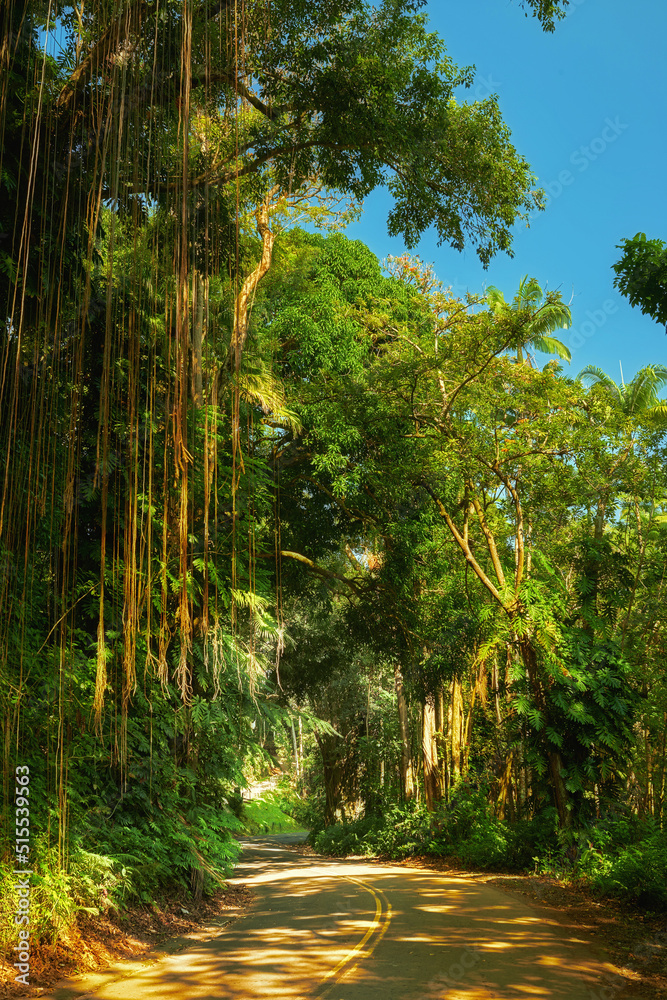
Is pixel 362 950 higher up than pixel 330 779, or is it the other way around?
pixel 362 950

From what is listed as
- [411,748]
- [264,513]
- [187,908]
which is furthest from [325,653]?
[187,908]

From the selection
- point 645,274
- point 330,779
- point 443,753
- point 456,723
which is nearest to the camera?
point 645,274

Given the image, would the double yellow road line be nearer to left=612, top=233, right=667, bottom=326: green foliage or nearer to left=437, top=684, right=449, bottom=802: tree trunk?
left=612, top=233, right=667, bottom=326: green foliage

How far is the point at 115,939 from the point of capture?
7422mm

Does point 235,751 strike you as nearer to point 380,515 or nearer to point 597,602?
point 380,515

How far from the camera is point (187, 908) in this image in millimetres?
9766

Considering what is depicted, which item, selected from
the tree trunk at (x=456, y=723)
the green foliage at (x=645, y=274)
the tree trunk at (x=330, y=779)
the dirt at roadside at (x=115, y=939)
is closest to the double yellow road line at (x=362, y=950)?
the dirt at roadside at (x=115, y=939)

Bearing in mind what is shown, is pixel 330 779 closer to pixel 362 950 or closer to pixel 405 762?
pixel 405 762

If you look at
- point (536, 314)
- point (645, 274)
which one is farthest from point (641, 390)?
point (645, 274)

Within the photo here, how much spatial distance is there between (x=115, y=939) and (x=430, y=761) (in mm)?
12600

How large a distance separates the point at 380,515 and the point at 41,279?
342 inches

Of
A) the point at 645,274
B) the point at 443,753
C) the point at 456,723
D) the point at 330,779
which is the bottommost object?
the point at 330,779

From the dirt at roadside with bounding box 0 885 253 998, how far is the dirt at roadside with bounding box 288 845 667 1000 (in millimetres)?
3929

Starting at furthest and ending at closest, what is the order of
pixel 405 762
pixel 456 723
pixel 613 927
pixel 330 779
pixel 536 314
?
pixel 330 779 → pixel 405 762 → pixel 456 723 → pixel 536 314 → pixel 613 927
